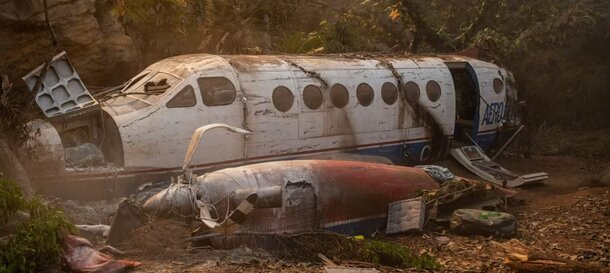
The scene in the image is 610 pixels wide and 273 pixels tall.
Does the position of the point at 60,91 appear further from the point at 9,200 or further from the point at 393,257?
the point at 393,257

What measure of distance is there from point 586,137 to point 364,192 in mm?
12377

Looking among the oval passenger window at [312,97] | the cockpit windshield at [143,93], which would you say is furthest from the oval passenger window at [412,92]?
the cockpit windshield at [143,93]

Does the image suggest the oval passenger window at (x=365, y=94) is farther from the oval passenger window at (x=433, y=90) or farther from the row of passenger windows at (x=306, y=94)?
the oval passenger window at (x=433, y=90)

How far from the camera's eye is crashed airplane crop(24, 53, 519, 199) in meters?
11.1

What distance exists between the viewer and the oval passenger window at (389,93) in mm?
14976

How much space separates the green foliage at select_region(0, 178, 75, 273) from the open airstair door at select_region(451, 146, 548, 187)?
1118 cm

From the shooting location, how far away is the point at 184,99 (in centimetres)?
1204

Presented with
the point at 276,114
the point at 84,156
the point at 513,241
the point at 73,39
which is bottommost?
the point at 513,241

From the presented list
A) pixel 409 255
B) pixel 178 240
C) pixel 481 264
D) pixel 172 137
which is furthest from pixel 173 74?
pixel 481 264

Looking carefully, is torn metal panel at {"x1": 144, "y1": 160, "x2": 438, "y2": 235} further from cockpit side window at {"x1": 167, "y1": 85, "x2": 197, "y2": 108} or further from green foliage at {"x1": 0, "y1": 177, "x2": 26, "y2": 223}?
green foliage at {"x1": 0, "y1": 177, "x2": 26, "y2": 223}

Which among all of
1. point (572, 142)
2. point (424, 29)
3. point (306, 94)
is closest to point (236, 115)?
point (306, 94)

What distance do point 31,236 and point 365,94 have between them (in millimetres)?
8975

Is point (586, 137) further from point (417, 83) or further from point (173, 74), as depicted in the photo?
point (173, 74)

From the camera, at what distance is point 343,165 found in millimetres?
11750
